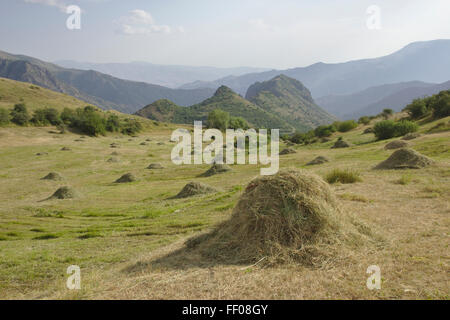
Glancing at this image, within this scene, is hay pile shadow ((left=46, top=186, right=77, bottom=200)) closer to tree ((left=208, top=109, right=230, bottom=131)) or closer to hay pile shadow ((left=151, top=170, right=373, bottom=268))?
hay pile shadow ((left=151, top=170, right=373, bottom=268))

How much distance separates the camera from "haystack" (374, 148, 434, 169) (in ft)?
50.2

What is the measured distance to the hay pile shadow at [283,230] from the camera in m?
5.98

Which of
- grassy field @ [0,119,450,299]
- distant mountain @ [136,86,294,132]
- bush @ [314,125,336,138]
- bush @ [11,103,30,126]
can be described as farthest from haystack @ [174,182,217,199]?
distant mountain @ [136,86,294,132]

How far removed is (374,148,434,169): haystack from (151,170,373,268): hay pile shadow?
10.5 metres

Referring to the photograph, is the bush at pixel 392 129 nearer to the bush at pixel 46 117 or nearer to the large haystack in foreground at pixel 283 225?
the large haystack in foreground at pixel 283 225

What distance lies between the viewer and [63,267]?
748 cm

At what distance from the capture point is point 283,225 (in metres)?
6.37

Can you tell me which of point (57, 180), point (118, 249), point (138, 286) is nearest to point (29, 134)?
point (57, 180)

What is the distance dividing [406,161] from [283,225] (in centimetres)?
1280

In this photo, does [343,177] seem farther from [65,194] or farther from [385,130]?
[385,130]

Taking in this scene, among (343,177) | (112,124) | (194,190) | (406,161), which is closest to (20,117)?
(112,124)

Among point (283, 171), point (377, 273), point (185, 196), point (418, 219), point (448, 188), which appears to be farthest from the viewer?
point (185, 196)

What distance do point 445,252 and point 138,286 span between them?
20.4 feet
